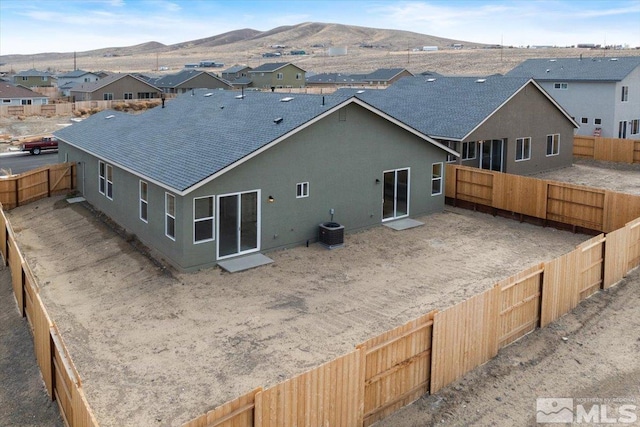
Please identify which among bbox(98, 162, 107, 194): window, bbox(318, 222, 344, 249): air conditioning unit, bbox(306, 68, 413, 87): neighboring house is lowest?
bbox(318, 222, 344, 249): air conditioning unit

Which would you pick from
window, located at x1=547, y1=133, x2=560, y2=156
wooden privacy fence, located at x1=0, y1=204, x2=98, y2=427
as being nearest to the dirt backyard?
wooden privacy fence, located at x1=0, y1=204, x2=98, y2=427

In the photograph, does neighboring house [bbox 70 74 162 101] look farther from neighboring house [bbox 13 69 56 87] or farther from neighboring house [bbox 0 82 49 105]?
neighboring house [bbox 13 69 56 87]

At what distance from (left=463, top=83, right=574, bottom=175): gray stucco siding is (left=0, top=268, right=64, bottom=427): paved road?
22204 mm

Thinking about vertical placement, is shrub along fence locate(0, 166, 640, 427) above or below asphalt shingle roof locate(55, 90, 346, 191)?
below

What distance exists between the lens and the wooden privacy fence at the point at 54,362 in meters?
8.17

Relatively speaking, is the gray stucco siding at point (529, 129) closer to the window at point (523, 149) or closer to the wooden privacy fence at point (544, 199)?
the window at point (523, 149)

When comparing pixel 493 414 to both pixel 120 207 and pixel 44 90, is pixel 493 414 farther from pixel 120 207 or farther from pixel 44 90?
pixel 44 90

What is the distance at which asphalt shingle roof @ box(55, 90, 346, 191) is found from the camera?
17.8 metres

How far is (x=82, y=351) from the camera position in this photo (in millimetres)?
12125

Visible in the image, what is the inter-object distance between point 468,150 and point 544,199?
26.0 feet

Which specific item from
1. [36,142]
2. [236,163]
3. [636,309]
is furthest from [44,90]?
[636,309]

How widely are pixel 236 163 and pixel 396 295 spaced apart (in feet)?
20.1

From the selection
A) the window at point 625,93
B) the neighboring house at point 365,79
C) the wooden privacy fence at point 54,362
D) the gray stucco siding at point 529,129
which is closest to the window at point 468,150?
the gray stucco siding at point 529,129

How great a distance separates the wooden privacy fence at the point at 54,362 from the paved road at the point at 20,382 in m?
0.19
